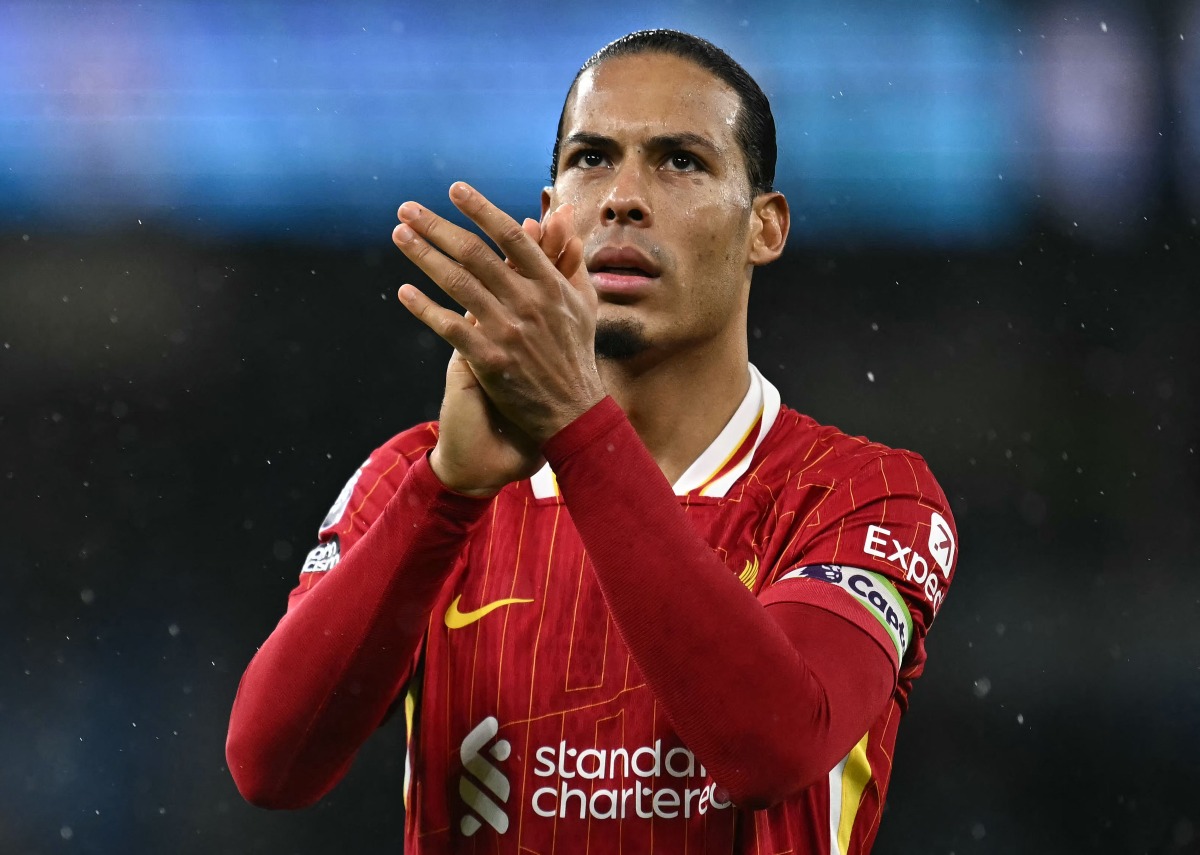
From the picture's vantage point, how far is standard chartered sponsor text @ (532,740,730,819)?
1.68 m

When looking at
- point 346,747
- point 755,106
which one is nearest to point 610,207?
point 755,106

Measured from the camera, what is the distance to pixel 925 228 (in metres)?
3.76

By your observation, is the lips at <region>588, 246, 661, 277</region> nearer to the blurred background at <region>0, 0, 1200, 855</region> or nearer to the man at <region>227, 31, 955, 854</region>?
the man at <region>227, 31, 955, 854</region>

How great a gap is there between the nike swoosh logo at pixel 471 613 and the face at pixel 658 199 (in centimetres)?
37

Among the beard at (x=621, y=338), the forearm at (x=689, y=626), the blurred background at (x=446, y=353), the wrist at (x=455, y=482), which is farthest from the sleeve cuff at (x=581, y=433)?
the blurred background at (x=446, y=353)

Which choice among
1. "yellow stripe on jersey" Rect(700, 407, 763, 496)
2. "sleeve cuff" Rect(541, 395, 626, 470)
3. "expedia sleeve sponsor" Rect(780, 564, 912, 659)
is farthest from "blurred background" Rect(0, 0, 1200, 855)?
"sleeve cuff" Rect(541, 395, 626, 470)

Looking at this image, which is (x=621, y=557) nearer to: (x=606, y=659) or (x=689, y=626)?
(x=689, y=626)

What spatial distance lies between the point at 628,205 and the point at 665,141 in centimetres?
13

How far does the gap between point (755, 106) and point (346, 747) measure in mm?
1123

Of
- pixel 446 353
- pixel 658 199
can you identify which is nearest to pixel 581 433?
pixel 658 199

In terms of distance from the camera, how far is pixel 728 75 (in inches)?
79.4

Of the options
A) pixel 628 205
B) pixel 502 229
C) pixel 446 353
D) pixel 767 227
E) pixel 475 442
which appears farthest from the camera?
pixel 446 353

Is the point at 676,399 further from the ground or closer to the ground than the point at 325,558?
further from the ground

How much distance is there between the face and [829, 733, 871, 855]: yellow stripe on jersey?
2.01ft
